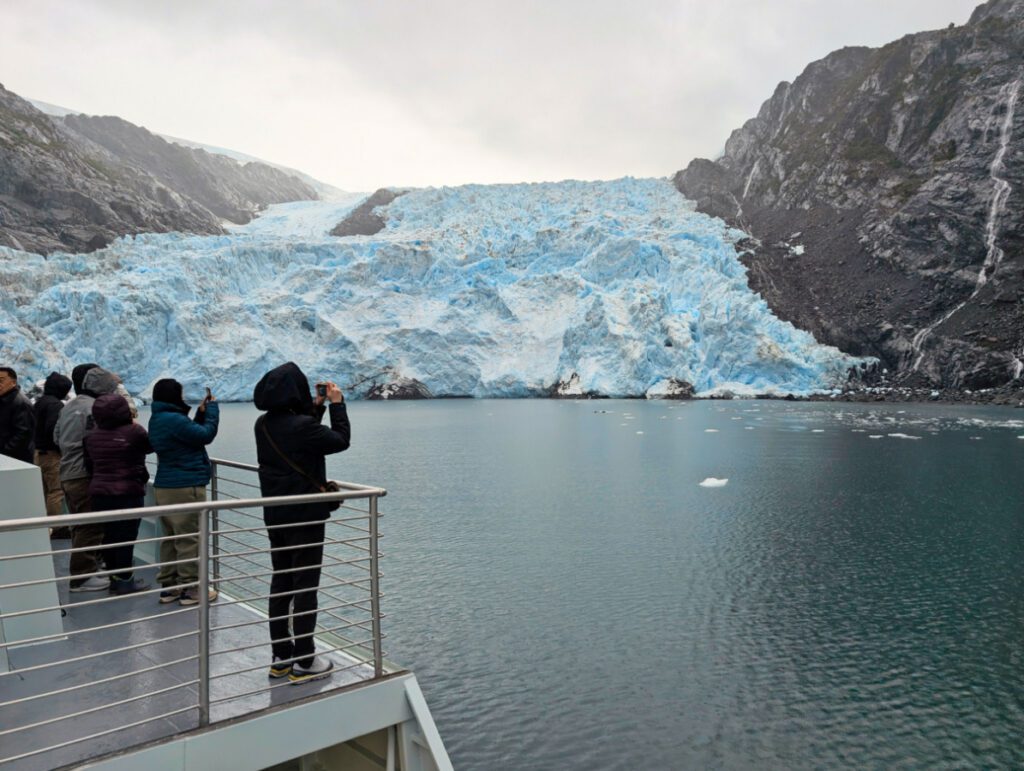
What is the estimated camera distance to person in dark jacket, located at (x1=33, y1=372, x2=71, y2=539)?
586cm

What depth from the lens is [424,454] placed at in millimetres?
21891

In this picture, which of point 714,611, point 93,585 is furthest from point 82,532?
point 714,611

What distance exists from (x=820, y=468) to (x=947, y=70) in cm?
5463

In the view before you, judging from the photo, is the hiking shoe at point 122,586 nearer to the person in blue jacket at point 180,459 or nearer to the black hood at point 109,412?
the person in blue jacket at point 180,459

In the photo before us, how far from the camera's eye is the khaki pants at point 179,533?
456 cm

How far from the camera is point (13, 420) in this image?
17.1 feet

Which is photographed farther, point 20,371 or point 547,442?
point 20,371

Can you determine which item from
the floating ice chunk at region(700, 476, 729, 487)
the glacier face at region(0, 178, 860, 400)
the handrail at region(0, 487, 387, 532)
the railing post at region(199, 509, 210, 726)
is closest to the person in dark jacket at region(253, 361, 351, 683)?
the handrail at region(0, 487, 387, 532)

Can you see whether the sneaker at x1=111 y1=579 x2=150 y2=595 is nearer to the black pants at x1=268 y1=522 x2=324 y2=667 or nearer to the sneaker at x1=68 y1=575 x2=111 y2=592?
the sneaker at x1=68 y1=575 x2=111 y2=592

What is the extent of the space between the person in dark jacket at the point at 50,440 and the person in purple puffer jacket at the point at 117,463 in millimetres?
1494

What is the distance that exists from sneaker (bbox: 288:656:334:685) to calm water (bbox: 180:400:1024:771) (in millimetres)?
2377

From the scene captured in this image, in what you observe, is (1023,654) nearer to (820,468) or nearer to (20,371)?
(820,468)

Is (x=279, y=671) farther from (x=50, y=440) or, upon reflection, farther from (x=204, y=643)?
(x=50, y=440)

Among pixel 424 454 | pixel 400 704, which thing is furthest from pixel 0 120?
pixel 400 704
